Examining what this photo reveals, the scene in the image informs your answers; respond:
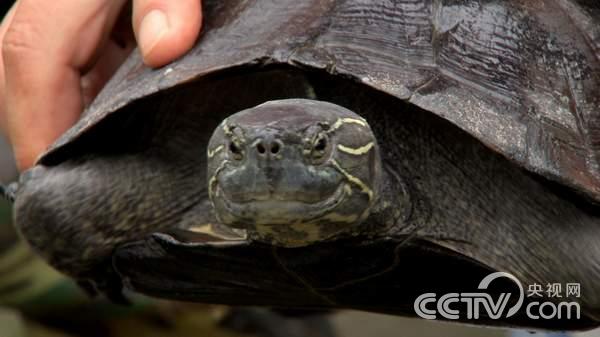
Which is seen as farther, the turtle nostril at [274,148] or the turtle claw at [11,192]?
the turtle claw at [11,192]

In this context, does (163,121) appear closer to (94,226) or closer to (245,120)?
(94,226)

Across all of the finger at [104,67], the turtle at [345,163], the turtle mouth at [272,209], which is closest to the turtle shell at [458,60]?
the turtle at [345,163]

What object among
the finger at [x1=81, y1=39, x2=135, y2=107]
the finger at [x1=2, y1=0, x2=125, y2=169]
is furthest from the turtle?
the finger at [x1=81, y1=39, x2=135, y2=107]

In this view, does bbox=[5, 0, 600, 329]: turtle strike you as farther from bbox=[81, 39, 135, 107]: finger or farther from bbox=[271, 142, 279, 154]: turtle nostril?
bbox=[81, 39, 135, 107]: finger

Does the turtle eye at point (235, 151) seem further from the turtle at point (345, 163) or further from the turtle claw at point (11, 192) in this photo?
the turtle claw at point (11, 192)

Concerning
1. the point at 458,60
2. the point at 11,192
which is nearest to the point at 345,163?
the point at 458,60

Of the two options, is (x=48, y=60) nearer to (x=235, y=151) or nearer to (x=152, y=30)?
(x=152, y=30)
